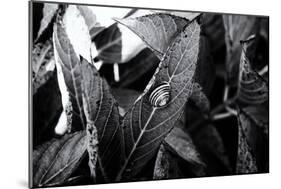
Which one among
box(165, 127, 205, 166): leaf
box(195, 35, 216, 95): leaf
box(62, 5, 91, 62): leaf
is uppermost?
box(62, 5, 91, 62): leaf

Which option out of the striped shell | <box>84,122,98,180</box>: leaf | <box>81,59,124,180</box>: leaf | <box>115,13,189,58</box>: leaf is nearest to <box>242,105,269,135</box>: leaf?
the striped shell

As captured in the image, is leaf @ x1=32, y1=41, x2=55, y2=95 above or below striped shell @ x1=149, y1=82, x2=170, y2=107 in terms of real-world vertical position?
above

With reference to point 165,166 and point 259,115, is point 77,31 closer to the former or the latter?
point 165,166

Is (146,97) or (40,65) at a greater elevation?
(40,65)

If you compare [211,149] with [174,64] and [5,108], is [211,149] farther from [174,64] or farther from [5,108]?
[5,108]

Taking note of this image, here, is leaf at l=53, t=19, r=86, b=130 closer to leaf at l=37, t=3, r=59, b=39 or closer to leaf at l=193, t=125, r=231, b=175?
leaf at l=37, t=3, r=59, b=39

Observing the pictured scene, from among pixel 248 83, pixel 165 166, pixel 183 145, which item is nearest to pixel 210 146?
pixel 183 145

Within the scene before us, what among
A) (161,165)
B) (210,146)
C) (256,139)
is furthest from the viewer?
(256,139)
